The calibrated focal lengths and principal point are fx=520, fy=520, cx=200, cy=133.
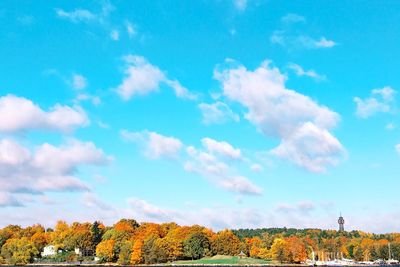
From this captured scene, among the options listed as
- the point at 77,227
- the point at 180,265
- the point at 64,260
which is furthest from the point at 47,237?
the point at 180,265

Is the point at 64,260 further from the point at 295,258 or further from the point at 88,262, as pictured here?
the point at 295,258

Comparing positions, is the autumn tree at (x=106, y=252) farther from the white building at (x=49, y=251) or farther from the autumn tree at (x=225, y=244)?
the autumn tree at (x=225, y=244)

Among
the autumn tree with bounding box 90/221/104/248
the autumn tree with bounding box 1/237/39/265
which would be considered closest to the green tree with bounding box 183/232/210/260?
the autumn tree with bounding box 90/221/104/248

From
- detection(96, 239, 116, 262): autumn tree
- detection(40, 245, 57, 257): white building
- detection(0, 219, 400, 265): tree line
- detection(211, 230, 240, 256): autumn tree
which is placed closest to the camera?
detection(0, 219, 400, 265): tree line

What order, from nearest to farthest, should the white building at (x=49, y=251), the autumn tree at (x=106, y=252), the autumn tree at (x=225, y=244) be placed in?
1. the autumn tree at (x=106, y=252)
2. the autumn tree at (x=225, y=244)
3. the white building at (x=49, y=251)

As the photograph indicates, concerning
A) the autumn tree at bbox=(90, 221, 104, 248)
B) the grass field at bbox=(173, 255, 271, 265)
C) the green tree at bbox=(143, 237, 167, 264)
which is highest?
the autumn tree at bbox=(90, 221, 104, 248)

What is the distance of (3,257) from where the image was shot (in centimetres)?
17338

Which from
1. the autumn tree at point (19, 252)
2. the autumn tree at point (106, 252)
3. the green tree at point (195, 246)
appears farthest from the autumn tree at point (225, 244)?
the autumn tree at point (19, 252)

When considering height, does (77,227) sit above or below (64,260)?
above

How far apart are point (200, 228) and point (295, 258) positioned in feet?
108

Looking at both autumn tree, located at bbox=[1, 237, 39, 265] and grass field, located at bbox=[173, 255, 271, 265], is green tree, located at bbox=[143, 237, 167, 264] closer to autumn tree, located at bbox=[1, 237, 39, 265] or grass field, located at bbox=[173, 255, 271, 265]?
grass field, located at bbox=[173, 255, 271, 265]

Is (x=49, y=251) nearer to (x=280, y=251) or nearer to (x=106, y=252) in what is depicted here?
(x=106, y=252)

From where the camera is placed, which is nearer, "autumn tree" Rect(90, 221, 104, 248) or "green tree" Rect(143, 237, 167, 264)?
"green tree" Rect(143, 237, 167, 264)

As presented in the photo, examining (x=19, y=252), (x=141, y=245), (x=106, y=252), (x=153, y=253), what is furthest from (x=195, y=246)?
(x=19, y=252)
